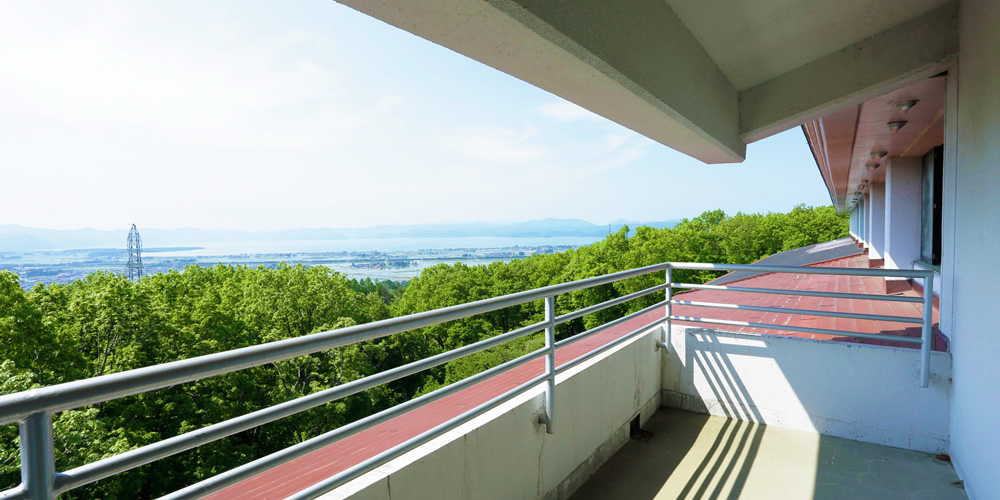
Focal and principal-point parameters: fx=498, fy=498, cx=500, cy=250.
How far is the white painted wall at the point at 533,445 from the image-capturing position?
1924mm

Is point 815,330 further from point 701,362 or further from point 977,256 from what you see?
point 977,256

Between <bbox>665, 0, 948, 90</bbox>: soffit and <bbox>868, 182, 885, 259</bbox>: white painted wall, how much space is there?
10.2 meters

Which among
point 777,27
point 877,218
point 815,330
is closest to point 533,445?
point 815,330

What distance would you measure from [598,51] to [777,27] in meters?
1.74

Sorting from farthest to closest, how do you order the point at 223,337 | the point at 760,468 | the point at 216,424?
the point at 223,337 < the point at 760,468 < the point at 216,424

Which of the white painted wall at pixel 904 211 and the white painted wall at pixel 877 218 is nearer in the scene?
the white painted wall at pixel 904 211

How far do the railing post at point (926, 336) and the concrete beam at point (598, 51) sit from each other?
72.5 inches

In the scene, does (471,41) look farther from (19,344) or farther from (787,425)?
(19,344)

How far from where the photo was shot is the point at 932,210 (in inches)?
246

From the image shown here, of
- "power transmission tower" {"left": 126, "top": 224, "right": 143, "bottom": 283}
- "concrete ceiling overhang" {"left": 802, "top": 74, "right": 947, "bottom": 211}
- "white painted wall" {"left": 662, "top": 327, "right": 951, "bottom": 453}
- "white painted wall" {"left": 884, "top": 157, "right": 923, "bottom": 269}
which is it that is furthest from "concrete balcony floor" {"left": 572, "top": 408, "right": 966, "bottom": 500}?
"power transmission tower" {"left": 126, "top": 224, "right": 143, "bottom": 283}

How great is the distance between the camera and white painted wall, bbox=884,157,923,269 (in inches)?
288

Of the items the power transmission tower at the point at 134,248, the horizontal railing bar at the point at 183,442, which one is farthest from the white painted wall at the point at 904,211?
the power transmission tower at the point at 134,248

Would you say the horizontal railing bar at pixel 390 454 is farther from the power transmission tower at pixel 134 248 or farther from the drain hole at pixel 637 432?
the power transmission tower at pixel 134 248

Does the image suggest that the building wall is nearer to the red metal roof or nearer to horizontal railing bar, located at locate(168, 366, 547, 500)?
the red metal roof
